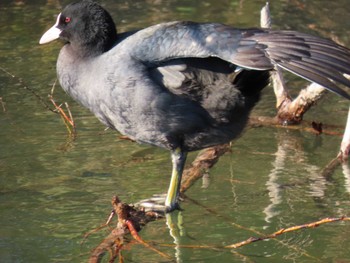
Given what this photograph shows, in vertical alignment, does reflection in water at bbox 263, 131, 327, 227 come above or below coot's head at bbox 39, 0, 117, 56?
below

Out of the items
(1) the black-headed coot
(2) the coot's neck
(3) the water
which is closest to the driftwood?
(3) the water

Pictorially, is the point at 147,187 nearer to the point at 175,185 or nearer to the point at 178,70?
the point at 175,185

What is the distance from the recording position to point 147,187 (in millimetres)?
6066

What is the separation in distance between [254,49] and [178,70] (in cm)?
45

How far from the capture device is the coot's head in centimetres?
531

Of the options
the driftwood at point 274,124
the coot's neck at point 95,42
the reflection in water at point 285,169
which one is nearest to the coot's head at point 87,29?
the coot's neck at point 95,42

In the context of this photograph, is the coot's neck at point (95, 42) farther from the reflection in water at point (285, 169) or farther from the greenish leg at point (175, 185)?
the reflection in water at point (285, 169)

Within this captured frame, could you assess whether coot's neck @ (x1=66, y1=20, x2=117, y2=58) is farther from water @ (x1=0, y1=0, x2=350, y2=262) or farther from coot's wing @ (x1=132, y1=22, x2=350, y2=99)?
water @ (x1=0, y1=0, x2=350, y2=262)

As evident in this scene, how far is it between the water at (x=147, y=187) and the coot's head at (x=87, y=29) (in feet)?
3.32

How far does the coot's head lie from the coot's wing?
24 cm

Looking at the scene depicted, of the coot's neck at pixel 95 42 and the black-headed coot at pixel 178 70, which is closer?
the black-headed coot at pixel 178 70

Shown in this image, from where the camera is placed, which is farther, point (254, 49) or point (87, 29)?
point (87, 29)

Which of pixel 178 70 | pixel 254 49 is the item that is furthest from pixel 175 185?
pixel 254 49

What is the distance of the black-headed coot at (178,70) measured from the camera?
193 inches
